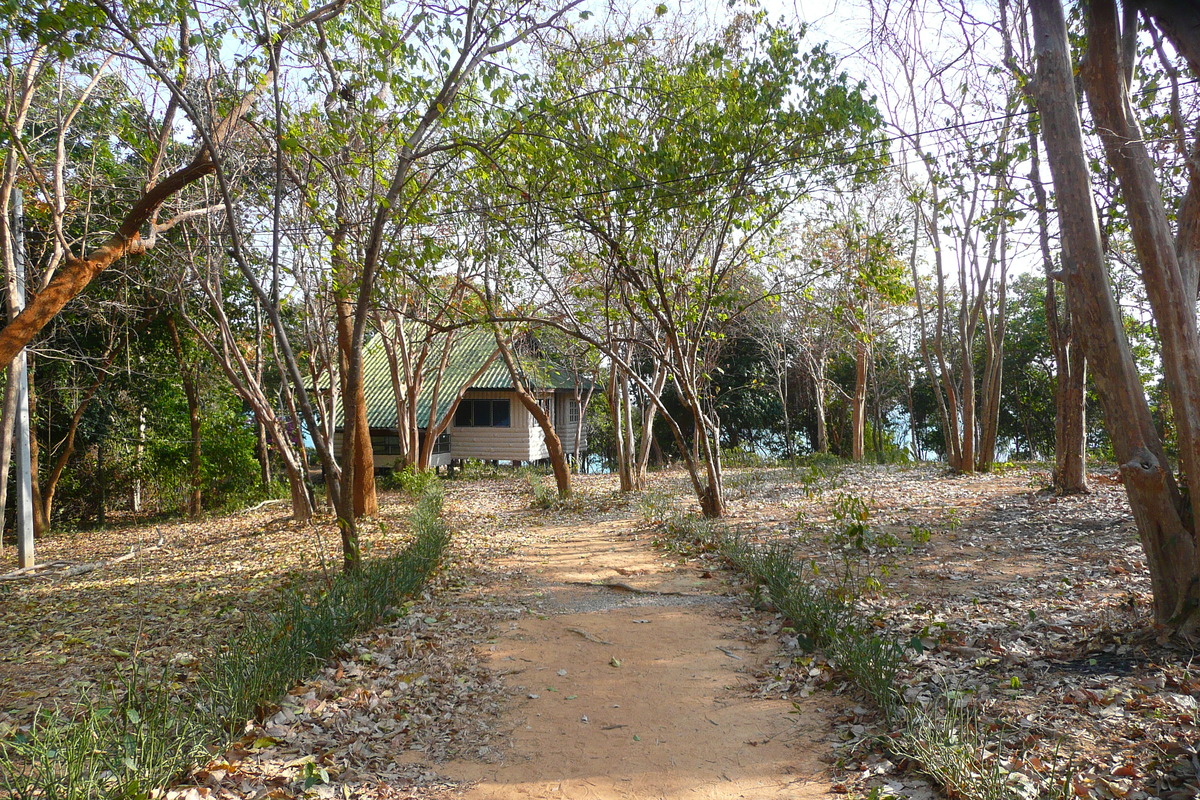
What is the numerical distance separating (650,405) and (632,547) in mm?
8389

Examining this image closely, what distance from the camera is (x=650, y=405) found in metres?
17.9

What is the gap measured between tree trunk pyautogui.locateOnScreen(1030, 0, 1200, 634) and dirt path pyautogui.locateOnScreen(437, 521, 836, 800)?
218 centimetres

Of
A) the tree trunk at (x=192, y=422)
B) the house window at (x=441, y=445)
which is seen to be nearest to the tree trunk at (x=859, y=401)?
the house window at (x=441, y=445)

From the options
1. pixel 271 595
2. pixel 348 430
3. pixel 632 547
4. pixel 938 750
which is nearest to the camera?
pixel 938 750

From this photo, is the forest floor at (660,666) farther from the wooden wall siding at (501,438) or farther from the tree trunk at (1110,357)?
the wooden wall siding at (501,438)

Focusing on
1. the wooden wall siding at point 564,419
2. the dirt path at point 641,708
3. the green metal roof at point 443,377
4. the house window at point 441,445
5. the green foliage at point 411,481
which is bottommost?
the dirt path at point 641,708

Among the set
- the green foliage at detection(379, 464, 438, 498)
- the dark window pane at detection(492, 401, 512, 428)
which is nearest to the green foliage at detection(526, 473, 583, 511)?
the green foliage at detection(379, 464, 438, 498)

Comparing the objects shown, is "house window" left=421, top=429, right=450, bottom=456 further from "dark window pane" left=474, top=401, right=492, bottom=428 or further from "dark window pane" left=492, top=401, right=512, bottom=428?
"dark window pane" left=492, top=401, right=512, bottom=428

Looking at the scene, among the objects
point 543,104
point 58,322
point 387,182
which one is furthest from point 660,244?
point 58,322

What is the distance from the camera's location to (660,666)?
16.8 feet

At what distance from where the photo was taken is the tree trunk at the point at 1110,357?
14.3ft

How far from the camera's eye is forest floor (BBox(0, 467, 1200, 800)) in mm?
3504

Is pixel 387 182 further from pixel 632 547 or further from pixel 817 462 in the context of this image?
pixel 817 462

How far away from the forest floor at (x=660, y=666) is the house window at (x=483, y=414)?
51.4 ft
